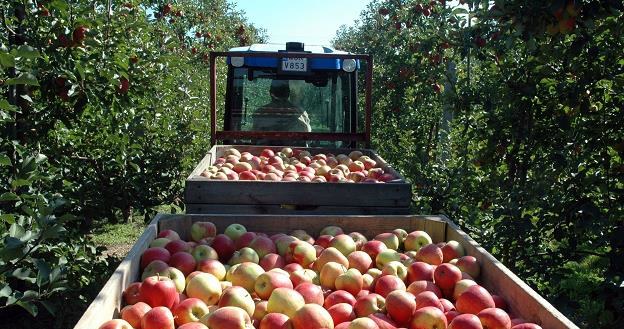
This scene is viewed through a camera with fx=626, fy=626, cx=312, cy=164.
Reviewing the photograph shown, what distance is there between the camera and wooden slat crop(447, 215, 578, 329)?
1867mm

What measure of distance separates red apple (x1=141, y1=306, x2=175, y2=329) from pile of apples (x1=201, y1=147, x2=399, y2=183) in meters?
1.89

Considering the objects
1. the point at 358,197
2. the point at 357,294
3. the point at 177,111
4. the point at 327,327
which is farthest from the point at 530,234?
the point at 177,111

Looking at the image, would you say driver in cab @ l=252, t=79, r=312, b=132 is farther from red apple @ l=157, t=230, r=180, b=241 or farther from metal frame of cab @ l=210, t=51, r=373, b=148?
red apple @ l=157, t=230, r=180, b=241

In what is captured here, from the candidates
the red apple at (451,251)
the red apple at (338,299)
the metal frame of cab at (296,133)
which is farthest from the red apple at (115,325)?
the metal frame of cab at (296,133)

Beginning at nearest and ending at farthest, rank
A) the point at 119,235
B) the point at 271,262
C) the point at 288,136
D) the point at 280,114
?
the point at 271,262, the point at 288,136, the point at 280,114, the point at 119,235

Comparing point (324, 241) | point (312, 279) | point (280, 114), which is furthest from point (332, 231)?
point (280, 114)

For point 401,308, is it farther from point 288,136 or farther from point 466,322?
point 288,136

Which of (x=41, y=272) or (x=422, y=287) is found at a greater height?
(x=41, y=272)

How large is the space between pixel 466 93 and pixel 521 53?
58 centimetres

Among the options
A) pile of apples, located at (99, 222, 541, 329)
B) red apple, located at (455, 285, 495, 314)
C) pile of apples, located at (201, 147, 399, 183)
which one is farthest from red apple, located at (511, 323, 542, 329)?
pile of apples, located at (201, 147, 399, 183)

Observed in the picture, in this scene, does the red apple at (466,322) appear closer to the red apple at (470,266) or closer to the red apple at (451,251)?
the red apple at (470,266)

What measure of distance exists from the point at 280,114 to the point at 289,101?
18 centimetres

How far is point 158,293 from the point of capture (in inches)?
85.5

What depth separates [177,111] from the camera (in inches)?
273
